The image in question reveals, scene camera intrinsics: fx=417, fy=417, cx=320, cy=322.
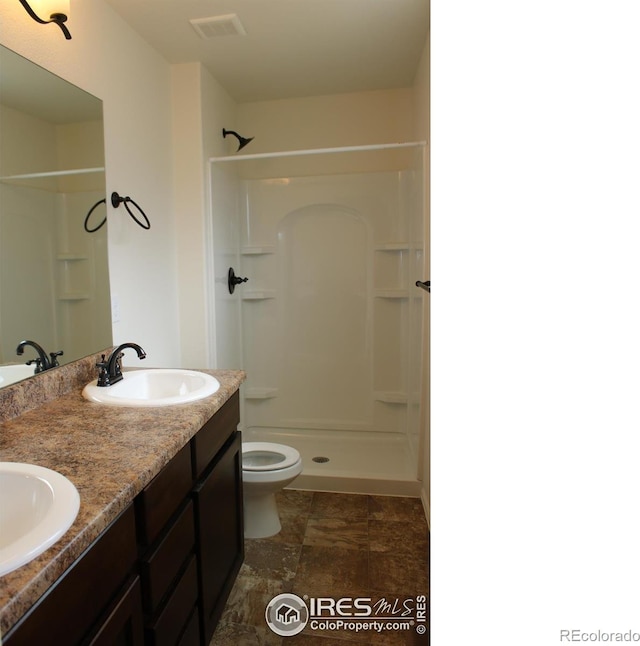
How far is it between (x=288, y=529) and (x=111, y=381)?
3.68 feet

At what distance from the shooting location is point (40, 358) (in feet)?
4.19

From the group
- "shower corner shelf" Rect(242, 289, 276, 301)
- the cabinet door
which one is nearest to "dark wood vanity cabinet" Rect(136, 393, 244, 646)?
the cabinet door

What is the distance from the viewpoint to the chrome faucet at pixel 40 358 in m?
1.22

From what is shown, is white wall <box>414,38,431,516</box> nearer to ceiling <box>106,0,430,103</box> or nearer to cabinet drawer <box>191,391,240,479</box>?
ceiling <box>106,0,430,103</box>

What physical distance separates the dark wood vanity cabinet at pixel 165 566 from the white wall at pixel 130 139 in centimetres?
73

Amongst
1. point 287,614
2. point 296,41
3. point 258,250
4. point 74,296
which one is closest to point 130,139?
point 74,296

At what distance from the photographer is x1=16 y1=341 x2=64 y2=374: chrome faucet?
4.01 ft

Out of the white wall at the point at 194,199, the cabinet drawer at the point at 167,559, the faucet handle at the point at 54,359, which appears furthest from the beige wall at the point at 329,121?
the cabinet drawer at the point at 167,559

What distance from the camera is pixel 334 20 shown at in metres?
1.81
